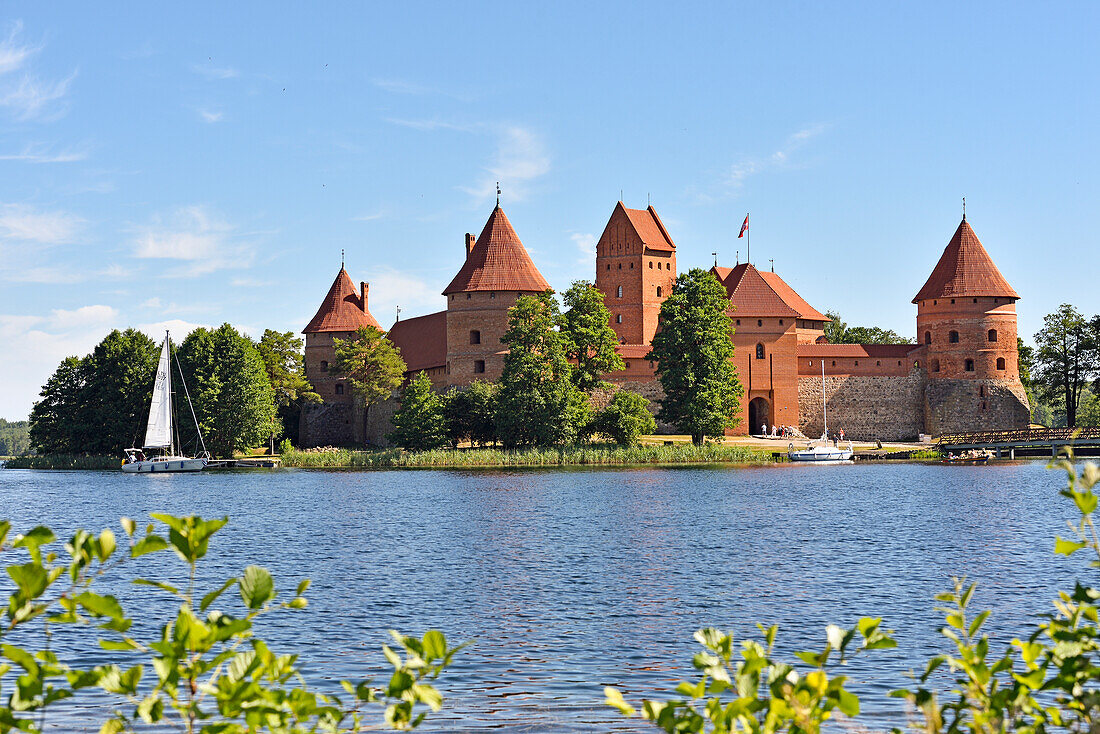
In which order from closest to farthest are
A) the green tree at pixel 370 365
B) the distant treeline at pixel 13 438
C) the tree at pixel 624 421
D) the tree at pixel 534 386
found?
the tree at pixel 534 386 → the tree at pixel 624 421 → the green tree at pixel 370 365 → the distant treeline at pixel 13 438

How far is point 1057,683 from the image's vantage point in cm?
412

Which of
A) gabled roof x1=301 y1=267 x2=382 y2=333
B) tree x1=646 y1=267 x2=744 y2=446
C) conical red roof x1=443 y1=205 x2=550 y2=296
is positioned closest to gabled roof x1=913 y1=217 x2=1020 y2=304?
tree x1=646 y1=267 x2=744 y2=446

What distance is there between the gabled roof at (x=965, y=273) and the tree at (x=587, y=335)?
18.8 m

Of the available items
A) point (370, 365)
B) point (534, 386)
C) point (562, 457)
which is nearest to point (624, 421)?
point (562, 457)

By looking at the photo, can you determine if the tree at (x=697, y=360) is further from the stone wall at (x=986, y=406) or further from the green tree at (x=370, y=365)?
the green tree at (x=370, y=365)

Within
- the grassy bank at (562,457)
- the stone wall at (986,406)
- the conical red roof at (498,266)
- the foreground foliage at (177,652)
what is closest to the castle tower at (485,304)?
the conical red roof at (498,266)

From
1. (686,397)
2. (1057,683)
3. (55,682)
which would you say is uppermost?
(686,397)

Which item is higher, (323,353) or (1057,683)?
(323,353)

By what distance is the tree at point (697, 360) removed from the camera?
48.5 metres

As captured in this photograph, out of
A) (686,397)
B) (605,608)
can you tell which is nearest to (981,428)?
(686,397)

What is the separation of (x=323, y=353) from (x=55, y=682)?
59.2 meters

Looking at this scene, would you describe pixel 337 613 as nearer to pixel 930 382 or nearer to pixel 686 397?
pixel 686 397

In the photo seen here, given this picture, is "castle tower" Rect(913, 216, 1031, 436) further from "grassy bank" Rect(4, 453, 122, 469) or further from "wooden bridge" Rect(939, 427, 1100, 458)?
"grassy bank" Rect(4, 453, 122, 469)

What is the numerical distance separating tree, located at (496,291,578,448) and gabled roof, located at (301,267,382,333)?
21.4 metres
